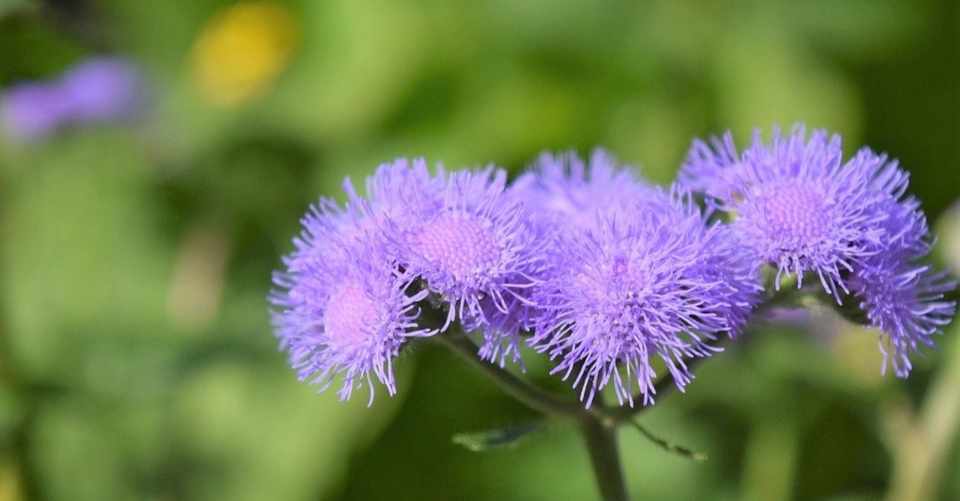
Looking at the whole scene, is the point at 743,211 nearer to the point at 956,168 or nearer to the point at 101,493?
the point at 101,493

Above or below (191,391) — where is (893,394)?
above

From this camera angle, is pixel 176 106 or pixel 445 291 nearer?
pixel 445 291

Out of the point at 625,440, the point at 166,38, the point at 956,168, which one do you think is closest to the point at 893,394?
the point at 625,440

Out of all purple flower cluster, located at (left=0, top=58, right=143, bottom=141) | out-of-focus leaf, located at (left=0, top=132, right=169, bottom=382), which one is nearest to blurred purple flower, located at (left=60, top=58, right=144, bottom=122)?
purple flower cluster, located at (left=0, top=58, right=143, bottom=141)

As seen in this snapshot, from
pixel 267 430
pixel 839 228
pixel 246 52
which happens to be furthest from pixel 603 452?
pixel 246 52

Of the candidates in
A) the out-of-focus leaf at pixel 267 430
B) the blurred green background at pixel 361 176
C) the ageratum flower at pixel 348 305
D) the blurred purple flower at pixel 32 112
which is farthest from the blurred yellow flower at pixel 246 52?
the ageratum flower at pixel 348 305

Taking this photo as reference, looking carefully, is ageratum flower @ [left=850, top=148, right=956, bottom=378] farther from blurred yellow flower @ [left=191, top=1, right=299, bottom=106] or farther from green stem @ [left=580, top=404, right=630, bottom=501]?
blurred yellow flower @ [left=191, top=1, right=299, bottom=106]
